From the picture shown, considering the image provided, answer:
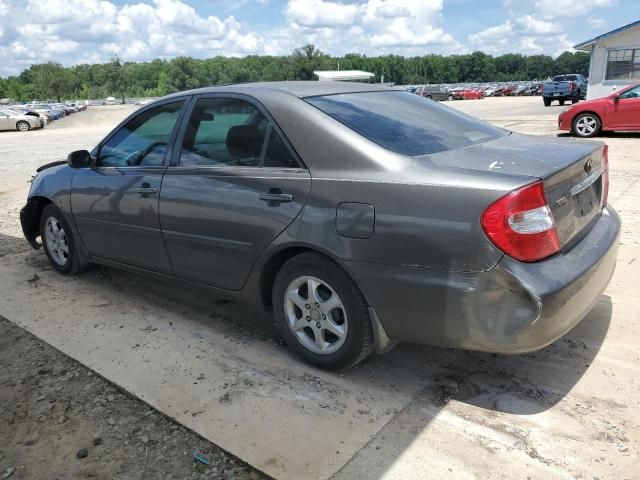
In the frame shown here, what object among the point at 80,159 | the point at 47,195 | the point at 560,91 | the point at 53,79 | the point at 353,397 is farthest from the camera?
the point at 53,79

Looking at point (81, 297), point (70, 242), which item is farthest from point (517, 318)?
point (70, 242)

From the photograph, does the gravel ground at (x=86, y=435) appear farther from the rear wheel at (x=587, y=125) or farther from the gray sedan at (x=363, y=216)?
the rear wheel at (x=587, y=125)

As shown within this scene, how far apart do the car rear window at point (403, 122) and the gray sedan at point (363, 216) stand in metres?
0.02

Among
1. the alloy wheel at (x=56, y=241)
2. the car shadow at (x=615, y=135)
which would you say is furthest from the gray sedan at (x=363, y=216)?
the car shadow at (x=615, y=135)

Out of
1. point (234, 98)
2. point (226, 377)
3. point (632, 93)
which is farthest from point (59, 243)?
point (632, 93)

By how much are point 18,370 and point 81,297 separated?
1242mm

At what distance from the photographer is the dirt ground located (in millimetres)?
2488

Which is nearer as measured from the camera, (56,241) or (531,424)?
(531,424)

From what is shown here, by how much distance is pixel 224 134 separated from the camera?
11.9 feet

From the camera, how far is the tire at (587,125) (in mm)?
13930

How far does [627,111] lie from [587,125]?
92 centimetres

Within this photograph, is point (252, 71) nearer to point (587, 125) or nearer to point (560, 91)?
point (560, 91)

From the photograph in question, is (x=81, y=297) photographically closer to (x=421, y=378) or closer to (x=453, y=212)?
(x=421, y=378)

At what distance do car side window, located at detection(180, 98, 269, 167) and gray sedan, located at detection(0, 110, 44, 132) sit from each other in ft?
103
